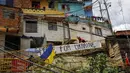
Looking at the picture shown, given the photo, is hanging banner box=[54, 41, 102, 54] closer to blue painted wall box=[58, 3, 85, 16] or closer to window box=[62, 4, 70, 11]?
blue painted wall box=[58, 3, 85, 16]

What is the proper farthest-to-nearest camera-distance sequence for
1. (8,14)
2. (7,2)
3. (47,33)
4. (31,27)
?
(47,33)
(7,2)
(31,27)
(8,14)

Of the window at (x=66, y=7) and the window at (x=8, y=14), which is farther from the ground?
the window at (x=66, y=7)

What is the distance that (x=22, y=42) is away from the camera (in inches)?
1070

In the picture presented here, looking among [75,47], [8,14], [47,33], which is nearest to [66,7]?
[47,33]

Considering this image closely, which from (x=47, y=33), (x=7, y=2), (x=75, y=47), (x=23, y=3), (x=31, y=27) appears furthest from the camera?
(x=23, y=3)

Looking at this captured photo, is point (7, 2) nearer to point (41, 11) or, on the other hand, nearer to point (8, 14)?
point (8, 14)

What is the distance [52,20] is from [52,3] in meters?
5.27

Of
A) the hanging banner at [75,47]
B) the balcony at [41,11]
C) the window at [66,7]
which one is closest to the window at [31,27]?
the balcony at [41,11]

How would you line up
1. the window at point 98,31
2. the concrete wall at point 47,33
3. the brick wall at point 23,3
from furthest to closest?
the window at point 98,31
the brick wall at point 23,3
the concrete wall at point 47,33

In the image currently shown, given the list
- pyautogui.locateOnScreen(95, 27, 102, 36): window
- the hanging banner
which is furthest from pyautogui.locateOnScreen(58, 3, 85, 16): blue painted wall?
the hanging banner

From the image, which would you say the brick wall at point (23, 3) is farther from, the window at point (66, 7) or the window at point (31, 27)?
the window at point (66, 7)

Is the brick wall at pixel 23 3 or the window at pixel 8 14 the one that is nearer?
the window at pixel 8 14

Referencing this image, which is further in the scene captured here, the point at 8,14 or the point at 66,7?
the point at 66,7

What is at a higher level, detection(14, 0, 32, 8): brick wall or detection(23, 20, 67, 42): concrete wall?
detection(14, 0, 32, 8): brick wall
